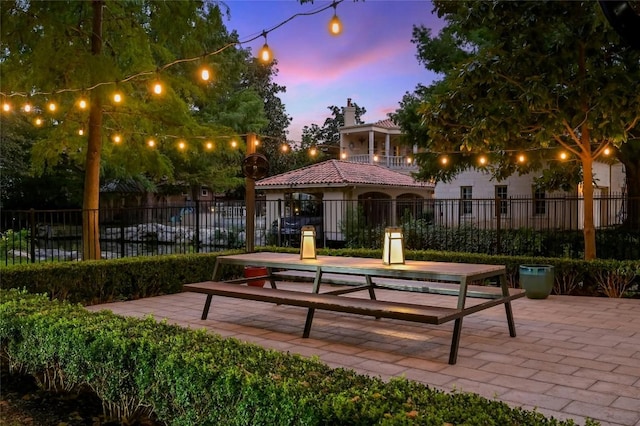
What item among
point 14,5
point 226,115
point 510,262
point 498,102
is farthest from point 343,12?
point 226,115

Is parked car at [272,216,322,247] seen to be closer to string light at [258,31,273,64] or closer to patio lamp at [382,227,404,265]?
string light at [258,31,273,64]

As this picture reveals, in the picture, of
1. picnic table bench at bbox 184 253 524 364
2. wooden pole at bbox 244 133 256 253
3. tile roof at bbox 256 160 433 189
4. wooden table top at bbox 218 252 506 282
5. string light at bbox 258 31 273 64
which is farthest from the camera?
tile roof at bbox 256 160 433 189

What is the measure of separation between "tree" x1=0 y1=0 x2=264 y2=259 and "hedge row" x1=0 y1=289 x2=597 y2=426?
4865mm

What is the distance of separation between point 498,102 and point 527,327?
3785 mm

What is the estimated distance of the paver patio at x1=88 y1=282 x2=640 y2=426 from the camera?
4.09m

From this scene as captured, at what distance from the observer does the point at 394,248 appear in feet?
19.6

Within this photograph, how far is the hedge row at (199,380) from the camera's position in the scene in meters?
2.36

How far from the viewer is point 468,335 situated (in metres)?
6.05

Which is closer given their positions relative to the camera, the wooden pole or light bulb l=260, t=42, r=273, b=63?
light bulb l=260, t=42, r=273, b=63

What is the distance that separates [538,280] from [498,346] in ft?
10.4

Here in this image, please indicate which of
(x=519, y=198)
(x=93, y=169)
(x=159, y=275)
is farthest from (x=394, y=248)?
(x=519, y=198)

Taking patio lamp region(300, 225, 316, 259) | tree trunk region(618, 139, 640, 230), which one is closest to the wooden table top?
patio lamp region(300, 225, 316, 259)

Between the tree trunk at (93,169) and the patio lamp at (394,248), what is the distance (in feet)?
19.6

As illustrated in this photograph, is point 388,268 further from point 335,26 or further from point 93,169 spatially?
point 93,169
